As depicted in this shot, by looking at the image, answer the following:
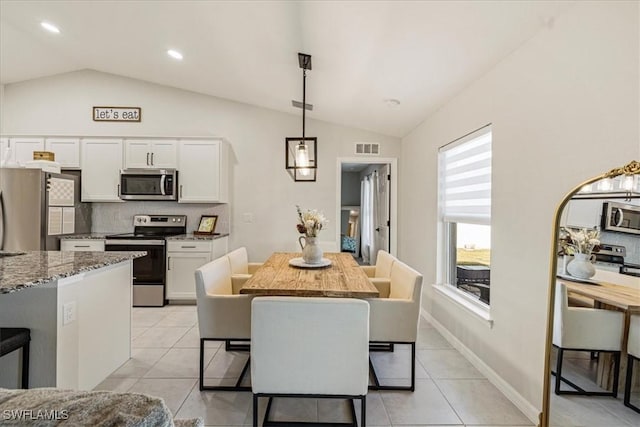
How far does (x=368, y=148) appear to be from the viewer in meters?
5.03

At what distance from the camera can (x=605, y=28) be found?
5.05 ft

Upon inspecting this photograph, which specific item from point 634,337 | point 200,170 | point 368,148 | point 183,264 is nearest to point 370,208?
point 368,148

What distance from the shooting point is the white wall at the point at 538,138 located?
1.49 meters

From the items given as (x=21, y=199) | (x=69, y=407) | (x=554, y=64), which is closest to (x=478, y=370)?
(x=554, y=64)

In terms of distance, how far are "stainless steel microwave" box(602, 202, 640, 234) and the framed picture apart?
4.38m

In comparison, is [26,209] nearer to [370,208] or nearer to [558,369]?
[558,369]

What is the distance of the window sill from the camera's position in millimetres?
2585

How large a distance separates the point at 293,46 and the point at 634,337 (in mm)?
2891

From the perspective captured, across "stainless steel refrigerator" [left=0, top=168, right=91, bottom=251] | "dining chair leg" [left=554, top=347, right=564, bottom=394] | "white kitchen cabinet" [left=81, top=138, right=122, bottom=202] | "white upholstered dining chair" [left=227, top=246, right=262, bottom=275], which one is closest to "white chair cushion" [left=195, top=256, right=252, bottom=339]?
"white upholstered dining chair" [left=227, top=246, right=262, bottom=275]

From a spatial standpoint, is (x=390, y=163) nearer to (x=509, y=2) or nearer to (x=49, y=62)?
(x=509, y=2)

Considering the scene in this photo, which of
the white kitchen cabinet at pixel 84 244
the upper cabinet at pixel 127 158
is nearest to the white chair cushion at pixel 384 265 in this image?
the upper cabinet at pixel 127 158

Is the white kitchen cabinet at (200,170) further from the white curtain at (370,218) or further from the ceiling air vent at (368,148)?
the white curtain at (370,218)

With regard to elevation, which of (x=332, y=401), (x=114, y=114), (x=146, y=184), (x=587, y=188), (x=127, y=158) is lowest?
(x=332, y=401)

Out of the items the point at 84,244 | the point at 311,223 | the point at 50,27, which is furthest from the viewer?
the point at 84,244
